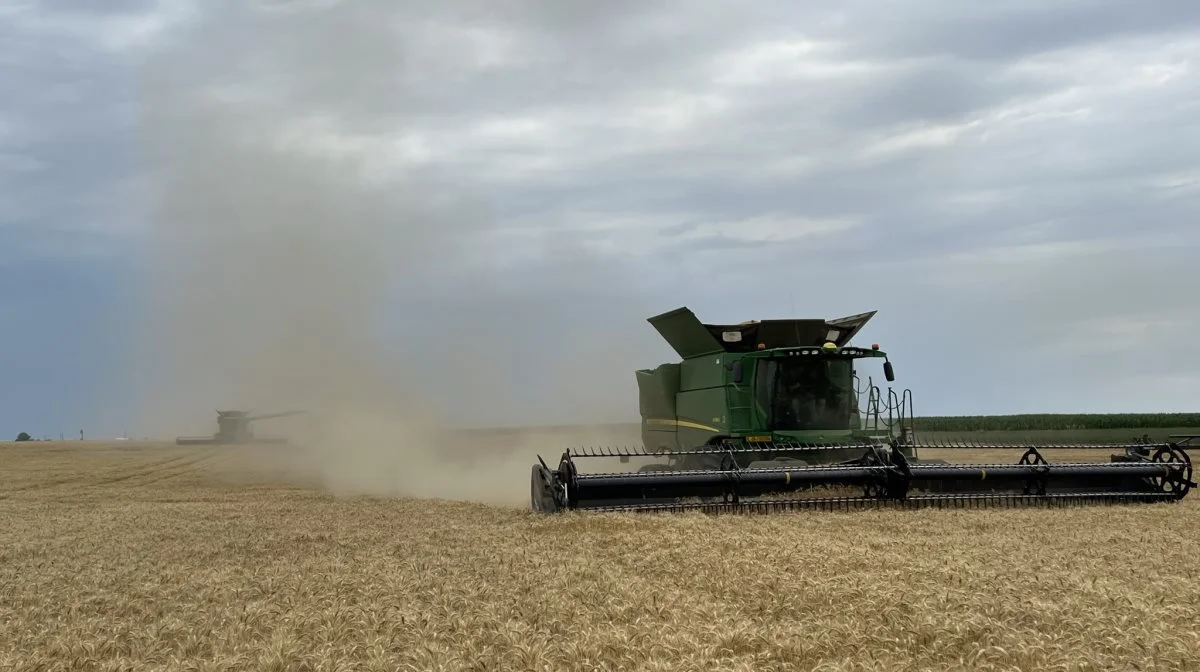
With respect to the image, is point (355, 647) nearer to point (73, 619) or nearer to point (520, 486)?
point (73, 619)

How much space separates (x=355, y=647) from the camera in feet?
16.5

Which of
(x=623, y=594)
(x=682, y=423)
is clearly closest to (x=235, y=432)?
(x=682, y=423)

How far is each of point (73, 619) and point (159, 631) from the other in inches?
36.0

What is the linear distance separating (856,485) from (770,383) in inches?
88.4

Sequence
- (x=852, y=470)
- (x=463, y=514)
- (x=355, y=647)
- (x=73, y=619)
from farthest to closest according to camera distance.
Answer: (x=463, y=514) < (x=852, y=470) < (x=73, y=619) < (x=355, y=647)

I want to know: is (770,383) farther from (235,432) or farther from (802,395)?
(235,432)

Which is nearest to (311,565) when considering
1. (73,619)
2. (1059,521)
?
(73,619)

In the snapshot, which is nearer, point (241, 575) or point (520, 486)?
point (241, 575)

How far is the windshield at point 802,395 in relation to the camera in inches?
542

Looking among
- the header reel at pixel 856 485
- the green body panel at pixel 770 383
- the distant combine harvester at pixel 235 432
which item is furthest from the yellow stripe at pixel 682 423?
the distant combine harvester at pixel 235 432

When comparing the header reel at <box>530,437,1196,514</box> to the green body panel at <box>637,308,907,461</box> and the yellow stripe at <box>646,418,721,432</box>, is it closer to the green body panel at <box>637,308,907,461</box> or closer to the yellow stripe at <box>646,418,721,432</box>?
the green body panel at <box>637,308,907,461</box>

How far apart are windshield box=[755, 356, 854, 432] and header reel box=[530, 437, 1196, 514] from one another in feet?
2.94

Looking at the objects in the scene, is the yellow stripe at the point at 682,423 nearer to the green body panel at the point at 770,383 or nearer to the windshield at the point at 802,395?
the green body panel at the point at 770,383

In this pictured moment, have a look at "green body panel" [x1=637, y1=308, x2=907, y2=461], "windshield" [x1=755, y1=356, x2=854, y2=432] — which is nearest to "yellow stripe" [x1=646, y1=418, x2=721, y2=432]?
"green body panel" [x1=637, y1=308, x2=907, y2=461]
